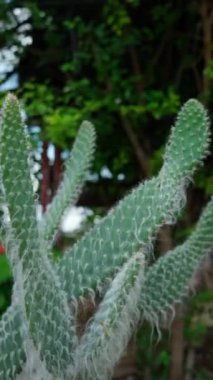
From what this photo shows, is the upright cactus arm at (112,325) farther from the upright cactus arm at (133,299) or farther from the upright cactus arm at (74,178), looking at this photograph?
the upright cactus arm at (74,178)

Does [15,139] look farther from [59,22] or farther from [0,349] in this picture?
[59,22]

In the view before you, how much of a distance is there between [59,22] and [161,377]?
2.09 meters

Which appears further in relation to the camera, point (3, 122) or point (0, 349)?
point (0, 349)

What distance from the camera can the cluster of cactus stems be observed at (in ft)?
4.63

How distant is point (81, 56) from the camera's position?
4008 millimetres

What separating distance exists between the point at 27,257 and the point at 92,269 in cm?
34

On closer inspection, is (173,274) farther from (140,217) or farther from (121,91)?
(121,91)

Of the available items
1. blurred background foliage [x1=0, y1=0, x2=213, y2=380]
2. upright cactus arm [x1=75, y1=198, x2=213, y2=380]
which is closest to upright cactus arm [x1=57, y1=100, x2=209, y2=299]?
upright cactus arm [x1=75, y1=198, x2=213, y2=380]

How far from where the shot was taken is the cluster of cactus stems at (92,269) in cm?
141

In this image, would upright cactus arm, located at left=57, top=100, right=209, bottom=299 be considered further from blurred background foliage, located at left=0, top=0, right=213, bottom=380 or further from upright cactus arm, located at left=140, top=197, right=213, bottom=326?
blurred background foliage, located at left=0, top=0, right=213, bottom=380

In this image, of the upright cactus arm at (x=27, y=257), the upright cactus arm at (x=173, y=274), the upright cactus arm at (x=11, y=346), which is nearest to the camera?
the upright cactus arm at (x=27, y=257)

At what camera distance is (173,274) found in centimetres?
184

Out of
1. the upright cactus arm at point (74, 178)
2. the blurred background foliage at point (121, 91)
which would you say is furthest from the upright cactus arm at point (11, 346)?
the blurred background foliage at point (121, 91)

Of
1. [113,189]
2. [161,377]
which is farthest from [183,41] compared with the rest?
[161,377]
